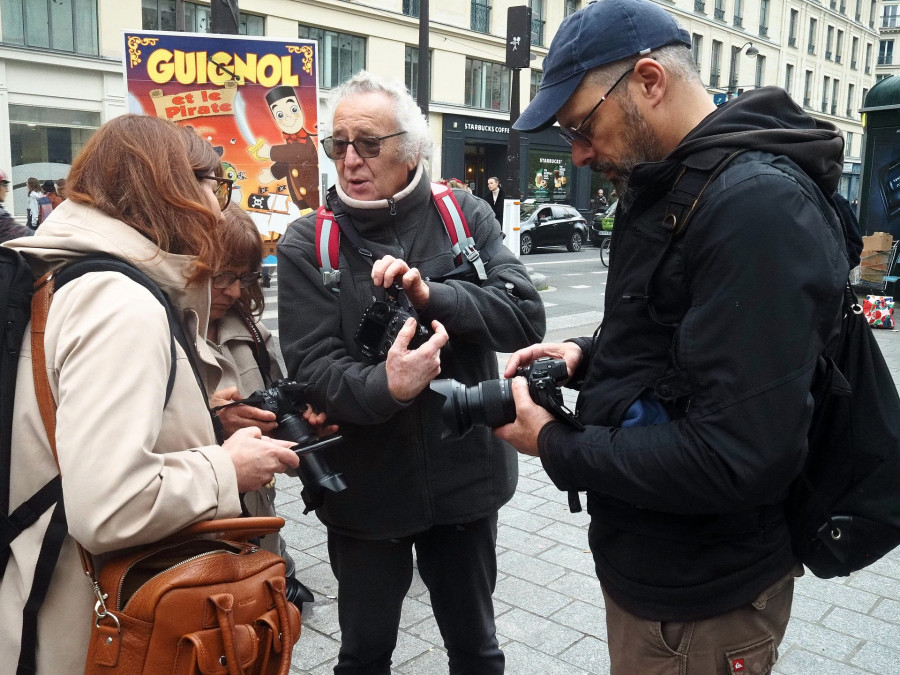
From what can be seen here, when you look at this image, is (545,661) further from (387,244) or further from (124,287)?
(124,287)

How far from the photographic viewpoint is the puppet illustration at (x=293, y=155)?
7.26 m

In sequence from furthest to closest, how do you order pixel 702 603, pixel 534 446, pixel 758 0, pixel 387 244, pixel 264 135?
1. pixel 758 0
2. pixel 264 135
3. pixel 387 244
4. pixel 534 446
5. pixel 702 603

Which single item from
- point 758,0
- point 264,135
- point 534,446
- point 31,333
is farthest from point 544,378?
point 758,0

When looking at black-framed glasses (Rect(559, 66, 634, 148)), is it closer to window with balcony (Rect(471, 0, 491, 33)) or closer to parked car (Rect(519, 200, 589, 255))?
parked car (Rect(519, 200, 589, 255))

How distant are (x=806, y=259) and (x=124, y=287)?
1276mm

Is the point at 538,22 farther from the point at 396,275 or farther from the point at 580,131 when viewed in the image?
the point at 580,131

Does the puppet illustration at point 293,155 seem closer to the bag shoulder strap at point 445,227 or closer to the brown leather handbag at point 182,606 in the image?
the bag shoulder strap at point 445,227

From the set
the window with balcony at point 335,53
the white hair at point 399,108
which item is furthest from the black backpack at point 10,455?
the window with balcony at point 335,53

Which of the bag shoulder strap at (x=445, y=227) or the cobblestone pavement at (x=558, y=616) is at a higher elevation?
the bag shoulder strap at (x=445, y=227)

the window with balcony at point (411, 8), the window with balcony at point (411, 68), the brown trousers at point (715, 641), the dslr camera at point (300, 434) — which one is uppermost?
the window with balcony at point (411, 8)

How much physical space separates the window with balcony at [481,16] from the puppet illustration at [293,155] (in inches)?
1001

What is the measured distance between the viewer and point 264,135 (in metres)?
7.27

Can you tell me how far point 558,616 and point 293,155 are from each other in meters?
5.23

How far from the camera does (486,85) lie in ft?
105
